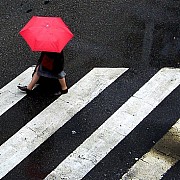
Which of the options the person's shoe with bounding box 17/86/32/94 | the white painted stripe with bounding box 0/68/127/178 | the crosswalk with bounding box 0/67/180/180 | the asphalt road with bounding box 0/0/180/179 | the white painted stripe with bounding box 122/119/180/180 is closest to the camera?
the white painted stripe with bounding box 122/119/180/180

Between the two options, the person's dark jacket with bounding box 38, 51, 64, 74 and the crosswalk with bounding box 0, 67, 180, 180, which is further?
the person's dark jacket with bounding box 38, 51, 64, 74

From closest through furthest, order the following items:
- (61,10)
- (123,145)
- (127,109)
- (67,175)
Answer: (67,175) → (123,145) → (127,109) → (61,10)

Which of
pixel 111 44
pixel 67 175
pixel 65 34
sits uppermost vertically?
Result: pixel 65 34

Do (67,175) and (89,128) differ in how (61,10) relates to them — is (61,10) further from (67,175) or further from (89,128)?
(67,175)

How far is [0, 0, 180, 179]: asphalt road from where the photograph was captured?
9.69m

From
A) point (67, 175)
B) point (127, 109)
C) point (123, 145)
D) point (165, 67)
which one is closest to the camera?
point (67, 175)

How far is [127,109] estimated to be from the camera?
886cm

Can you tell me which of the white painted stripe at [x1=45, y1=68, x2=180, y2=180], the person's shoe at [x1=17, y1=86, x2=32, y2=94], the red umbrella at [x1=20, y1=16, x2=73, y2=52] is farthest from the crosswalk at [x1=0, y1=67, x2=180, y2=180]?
the red umbrella at [x1=20, y1=16, x2=73, y2=52]

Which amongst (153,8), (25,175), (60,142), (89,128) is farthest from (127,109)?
(153,8)

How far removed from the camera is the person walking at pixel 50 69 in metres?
8.60

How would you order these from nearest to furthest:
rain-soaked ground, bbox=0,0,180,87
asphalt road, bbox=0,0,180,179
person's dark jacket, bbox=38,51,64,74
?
person's dark jacket, bbox=38,51,64,74 → asphalt road, bbox=0,0,180,179 → rain-soaked ground, bbox=0,0,180,87

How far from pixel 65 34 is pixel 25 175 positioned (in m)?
2.42

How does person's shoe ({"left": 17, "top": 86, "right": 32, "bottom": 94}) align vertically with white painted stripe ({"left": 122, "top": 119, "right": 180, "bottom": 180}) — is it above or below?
above

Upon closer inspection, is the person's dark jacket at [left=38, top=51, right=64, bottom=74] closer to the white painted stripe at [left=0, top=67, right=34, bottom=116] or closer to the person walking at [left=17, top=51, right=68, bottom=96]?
the person walking at [left=17, top=51, right=68, bottom=96]
